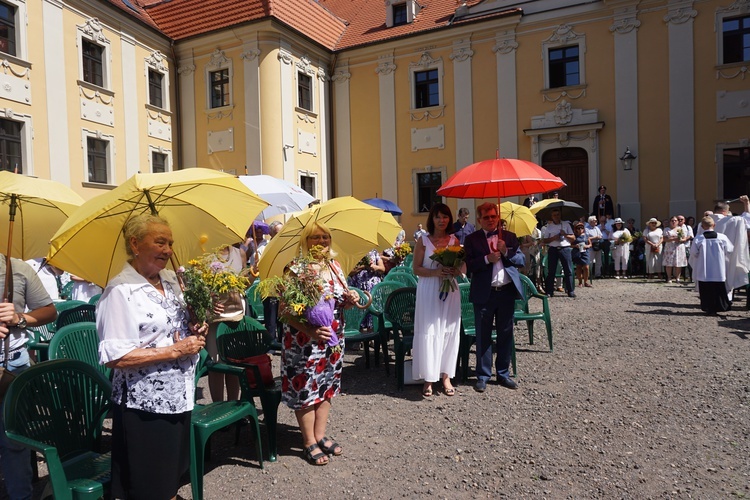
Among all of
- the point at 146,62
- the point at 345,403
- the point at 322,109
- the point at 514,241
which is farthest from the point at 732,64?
the point at 146,62

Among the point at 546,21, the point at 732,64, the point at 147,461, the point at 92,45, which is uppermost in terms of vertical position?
the point at 546,21

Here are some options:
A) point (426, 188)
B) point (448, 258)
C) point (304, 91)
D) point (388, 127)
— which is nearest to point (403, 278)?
point (448, 258)

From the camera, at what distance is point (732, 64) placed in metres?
17.3

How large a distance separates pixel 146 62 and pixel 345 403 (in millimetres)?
18241

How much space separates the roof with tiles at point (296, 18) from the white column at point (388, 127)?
1.21 m

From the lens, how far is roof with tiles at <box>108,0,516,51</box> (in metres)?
20.2

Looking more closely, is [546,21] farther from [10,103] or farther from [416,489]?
[416,489]

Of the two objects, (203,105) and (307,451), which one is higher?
(203,105)

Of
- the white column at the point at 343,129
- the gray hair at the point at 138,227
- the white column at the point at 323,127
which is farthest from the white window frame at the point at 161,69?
the gray hair at the point at 138,227

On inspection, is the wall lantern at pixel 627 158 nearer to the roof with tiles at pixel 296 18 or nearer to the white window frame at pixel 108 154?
the roof with tiles at pixel 296 18

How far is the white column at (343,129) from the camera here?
74.9 ft

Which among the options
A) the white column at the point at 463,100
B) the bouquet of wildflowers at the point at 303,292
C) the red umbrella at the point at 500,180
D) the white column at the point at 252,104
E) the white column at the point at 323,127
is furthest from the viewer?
the white column at the point at 323,127

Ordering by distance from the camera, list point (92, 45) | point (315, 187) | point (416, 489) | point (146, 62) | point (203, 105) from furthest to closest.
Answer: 1. point (315, 187)
2. point (203, 105)
3. point (146, 62)
4. point (92, 45)
5. point (416, 489)

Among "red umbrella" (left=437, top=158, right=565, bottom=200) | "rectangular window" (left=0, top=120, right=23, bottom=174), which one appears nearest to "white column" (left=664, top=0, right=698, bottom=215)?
"red umbrella" (left=437, top=158, right=565, bottom=200)
